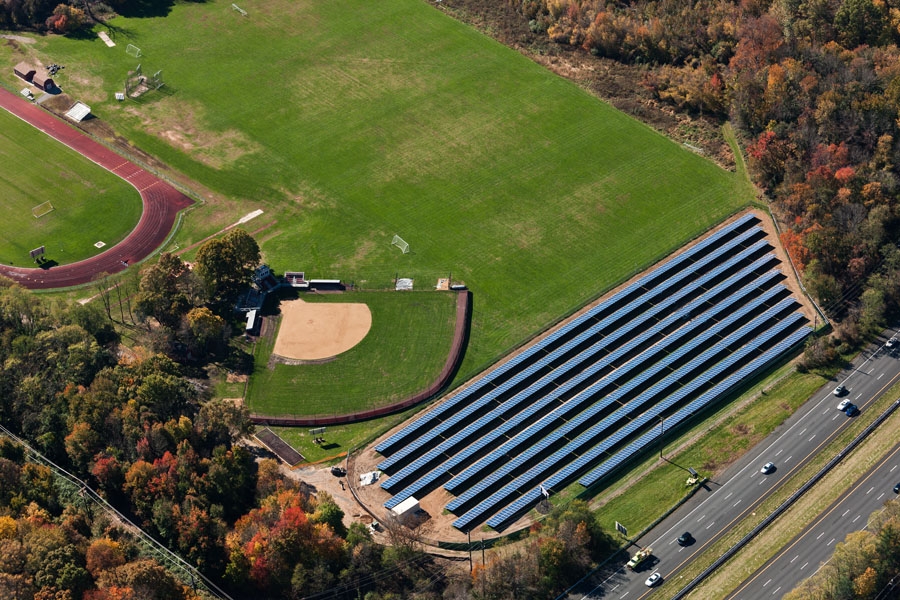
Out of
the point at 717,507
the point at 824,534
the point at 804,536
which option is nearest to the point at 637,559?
the point at 717,507

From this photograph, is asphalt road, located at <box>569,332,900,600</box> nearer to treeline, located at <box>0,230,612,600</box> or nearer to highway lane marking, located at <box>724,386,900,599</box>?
highway lane marking, located at <box>724,386,900,599</box>

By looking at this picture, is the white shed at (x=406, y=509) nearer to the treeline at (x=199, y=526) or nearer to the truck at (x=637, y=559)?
Result: the treeline at (x=199, y=526)

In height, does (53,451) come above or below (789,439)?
below

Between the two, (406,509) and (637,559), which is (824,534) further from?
(406,509)

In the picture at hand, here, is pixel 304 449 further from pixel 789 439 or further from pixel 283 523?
pixel 789 439

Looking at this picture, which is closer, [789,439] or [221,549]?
[221,549]

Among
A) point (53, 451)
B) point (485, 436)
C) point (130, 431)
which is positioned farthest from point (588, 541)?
point (53, 451)
